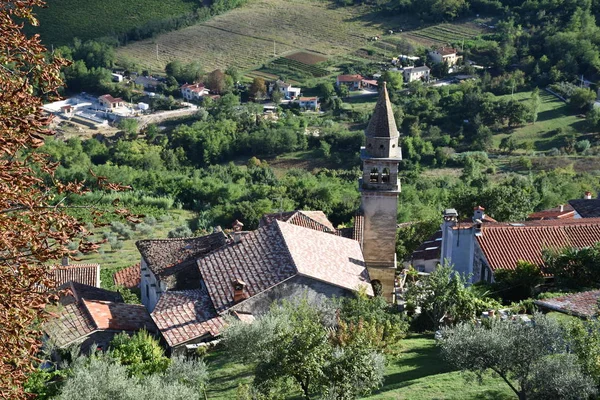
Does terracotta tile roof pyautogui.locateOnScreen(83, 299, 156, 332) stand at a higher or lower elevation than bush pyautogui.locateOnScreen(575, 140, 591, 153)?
higher

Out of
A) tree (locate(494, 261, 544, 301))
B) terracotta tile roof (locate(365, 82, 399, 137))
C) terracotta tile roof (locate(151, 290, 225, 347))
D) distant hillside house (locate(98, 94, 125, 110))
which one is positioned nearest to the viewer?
terracotta tile roof (locate(151, 290, 225, 347))

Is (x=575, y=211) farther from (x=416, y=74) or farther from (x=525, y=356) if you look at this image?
(x=416, y=74)

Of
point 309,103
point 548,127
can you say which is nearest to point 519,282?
point 548,127

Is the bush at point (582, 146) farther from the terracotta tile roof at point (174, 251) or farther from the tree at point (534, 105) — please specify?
the terracotta tile roof at point (174, 251)

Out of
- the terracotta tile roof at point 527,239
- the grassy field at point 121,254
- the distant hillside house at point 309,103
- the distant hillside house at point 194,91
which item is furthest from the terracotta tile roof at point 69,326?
the distant hillside house at point 194,91

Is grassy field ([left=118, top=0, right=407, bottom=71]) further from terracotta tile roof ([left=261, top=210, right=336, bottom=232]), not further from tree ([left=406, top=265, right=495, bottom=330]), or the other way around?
tree ([left=406, top=265, right=495, bottom=330])

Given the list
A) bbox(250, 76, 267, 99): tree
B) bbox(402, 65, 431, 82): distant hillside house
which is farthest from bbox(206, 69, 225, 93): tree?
bbox(402, 65, 431, 82): distant hillside house
